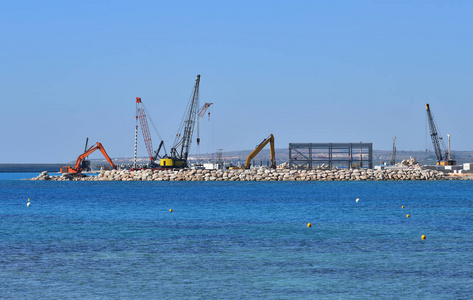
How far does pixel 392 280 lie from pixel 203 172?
136m

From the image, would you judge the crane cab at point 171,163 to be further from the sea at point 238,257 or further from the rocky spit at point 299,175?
the sea at point 238,257

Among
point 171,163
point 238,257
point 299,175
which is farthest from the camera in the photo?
point 171,163

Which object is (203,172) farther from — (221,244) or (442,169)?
(221,244)

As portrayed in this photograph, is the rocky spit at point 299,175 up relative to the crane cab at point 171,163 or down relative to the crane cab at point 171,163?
down

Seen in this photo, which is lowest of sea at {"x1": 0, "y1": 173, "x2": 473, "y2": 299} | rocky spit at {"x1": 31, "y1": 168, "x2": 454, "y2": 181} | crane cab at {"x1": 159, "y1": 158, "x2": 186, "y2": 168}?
sea at {"x1": 0, "y1": 173, "x2": 473, "y2": 299}

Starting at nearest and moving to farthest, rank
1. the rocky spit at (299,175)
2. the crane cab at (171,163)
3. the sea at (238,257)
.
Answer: the sea at (238,257) → the rocky spit at (299,175) → the crane cab at (171,163)

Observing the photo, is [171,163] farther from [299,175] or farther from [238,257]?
[238,257]

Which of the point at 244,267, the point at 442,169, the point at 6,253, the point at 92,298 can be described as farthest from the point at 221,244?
the point at 442,169

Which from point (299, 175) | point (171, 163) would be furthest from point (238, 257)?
point (171, 163)

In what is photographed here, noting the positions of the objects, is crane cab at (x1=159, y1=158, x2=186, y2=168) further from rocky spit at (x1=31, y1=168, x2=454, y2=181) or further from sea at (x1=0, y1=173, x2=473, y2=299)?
sea at (x1=0, y1=173, x2=473, y2=299)

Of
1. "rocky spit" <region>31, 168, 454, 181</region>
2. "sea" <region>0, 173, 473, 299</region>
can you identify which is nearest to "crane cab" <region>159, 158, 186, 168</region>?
"rocky spit" <region>31, 168, 454, 181</region>

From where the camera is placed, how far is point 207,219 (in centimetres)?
5591

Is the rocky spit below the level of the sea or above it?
above

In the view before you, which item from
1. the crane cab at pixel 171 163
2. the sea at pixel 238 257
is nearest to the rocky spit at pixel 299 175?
the crane cab at pixel 171 163
